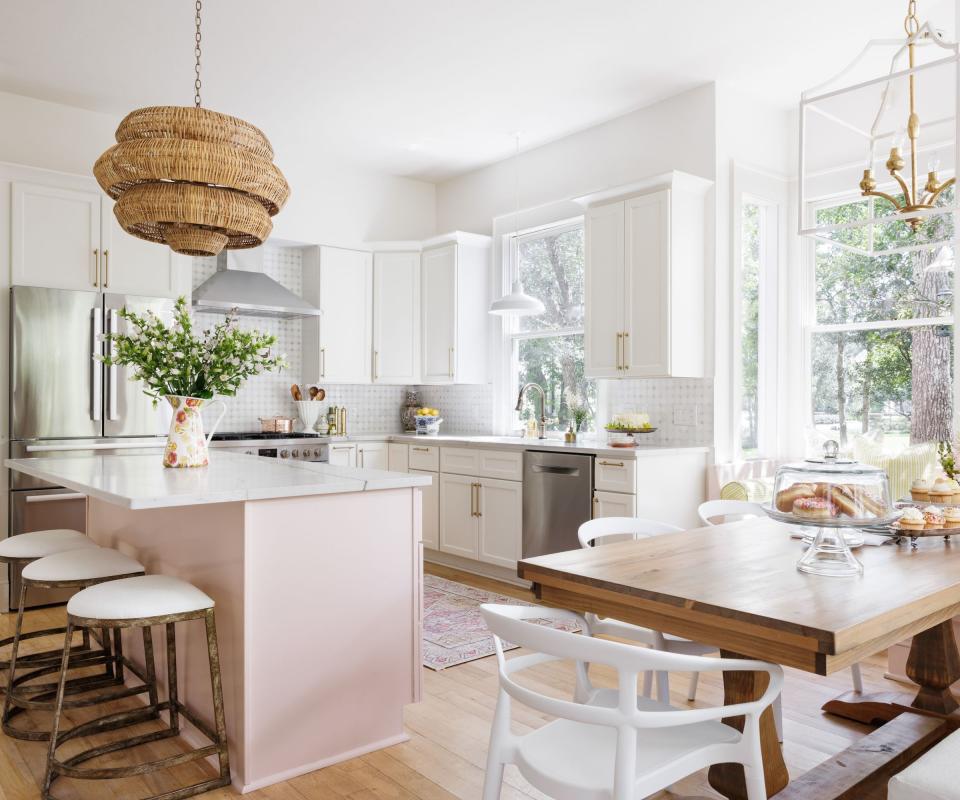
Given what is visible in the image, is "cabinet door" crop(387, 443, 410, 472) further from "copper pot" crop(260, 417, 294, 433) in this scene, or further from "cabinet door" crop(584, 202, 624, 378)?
"cabinet door" crop(584, 202, 624, 378)

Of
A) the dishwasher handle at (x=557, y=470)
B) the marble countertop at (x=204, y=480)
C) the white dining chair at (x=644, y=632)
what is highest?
the marble countertop at (x=204, y=480)

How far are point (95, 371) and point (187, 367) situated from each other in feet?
6.18

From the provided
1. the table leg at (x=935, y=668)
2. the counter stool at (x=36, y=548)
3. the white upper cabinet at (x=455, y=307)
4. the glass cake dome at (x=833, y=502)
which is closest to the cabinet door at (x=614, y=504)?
the table leg at (x=935, y=668)

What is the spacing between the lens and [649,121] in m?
4.86

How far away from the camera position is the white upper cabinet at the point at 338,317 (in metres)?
5.76

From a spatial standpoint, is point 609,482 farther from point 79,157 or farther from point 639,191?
point 79,157

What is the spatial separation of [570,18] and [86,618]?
10.8 feet

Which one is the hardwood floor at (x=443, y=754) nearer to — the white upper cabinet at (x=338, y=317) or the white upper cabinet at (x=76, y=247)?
the white upper cabinet at (x=76, y=247)

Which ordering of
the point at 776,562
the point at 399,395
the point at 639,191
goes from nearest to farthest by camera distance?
the point at 776,562, the point at 639,191, the point at 399,395

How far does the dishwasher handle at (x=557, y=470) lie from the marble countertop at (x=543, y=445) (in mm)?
104

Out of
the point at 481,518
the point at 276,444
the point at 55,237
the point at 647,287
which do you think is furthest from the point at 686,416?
the point at 55,237

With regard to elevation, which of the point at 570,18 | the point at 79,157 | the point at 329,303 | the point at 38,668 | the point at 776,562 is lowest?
the point at 38,668

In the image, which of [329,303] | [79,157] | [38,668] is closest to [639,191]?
[329,303]

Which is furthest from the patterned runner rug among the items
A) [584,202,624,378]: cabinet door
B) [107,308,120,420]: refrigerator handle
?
[107,308,120,420]: refrigerator handle
